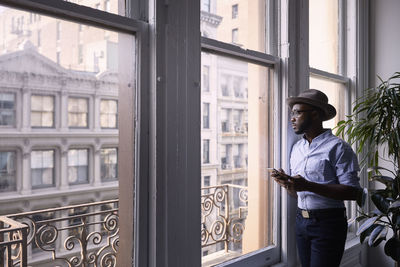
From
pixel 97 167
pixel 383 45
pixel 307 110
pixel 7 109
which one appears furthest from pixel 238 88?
pixel 383 45

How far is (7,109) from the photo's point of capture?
51.9 inches

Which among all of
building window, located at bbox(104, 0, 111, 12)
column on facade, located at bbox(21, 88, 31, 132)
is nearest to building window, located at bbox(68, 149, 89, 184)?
column on facade, located at bbox(21, 88, 31, 132)

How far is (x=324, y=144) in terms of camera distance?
2160 mm

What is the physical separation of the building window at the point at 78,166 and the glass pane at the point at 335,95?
7.22 ft

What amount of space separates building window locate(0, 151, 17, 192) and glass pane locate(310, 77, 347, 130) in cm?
251

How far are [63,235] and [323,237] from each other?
1.48 meters

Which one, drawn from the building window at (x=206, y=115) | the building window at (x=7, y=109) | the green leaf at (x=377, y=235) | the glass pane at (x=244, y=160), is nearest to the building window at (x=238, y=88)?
the glass pane at (x=244, y=160)

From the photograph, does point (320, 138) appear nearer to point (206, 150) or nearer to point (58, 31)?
point (206, 150)

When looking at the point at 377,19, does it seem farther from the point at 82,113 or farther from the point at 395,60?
the point at 82,113

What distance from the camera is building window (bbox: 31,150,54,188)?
1.45 meters

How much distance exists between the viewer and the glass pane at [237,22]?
2.08m

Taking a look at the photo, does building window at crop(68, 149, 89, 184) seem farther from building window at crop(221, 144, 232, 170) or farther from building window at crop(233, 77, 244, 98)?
building window at crop(233, 77, 244, 98)

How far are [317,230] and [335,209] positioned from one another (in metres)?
0.17

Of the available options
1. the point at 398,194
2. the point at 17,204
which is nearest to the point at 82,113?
the point at 17,204
